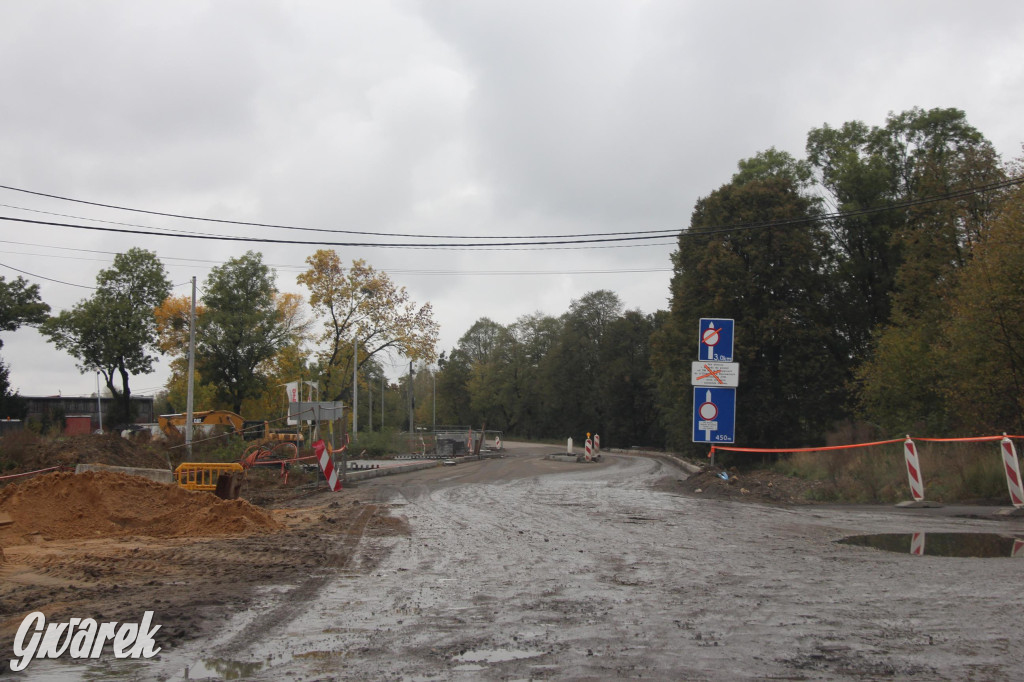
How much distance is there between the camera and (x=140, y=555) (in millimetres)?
9547

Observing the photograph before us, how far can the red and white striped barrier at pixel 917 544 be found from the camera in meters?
9.61

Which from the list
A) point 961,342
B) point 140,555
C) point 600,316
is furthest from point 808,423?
point 600,316

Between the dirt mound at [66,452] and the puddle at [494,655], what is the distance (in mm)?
18621

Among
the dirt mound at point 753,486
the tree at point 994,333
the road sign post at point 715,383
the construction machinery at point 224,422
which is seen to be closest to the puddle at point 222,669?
the dirt mound at point 753,486

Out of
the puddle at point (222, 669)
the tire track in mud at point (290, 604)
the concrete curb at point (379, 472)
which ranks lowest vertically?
the concrete curb at point (379, 472)

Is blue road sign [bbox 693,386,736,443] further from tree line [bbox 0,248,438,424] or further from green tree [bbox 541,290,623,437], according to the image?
green tree [bbox 541,290,623,437]

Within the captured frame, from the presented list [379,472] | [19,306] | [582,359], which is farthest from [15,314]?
[582,359]

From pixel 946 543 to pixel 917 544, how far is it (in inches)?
15.5

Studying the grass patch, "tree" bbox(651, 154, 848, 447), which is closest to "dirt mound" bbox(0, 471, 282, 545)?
the grass patch

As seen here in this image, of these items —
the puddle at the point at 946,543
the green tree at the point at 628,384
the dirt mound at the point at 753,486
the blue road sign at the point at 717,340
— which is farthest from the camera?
the green tree at the point at 628,384

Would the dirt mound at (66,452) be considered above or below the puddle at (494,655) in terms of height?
below

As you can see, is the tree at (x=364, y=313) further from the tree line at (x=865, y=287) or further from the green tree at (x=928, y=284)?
the green tree at (x=928, y=284)

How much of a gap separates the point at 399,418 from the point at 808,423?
86.5 m

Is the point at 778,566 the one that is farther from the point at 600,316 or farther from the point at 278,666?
the point at 600,316
